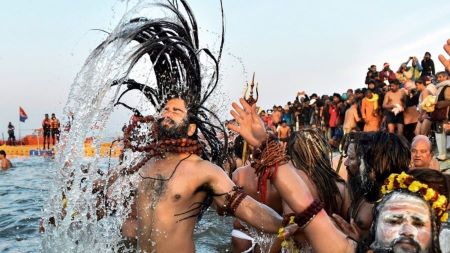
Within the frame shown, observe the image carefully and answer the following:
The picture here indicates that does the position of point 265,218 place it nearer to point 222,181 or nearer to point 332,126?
point 222,181

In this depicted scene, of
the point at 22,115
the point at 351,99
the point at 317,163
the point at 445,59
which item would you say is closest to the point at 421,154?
the point at 317,163

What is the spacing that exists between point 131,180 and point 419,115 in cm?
740

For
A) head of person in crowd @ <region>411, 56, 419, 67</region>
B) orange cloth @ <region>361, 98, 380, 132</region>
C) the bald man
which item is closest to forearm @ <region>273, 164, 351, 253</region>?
the bald man

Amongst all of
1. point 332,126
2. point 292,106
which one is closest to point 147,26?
point 332,126

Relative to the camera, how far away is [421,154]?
6023 millimetres

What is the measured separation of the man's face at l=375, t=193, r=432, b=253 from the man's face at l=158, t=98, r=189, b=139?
1896 millimetres

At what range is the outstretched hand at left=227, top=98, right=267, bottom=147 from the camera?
328 centimetres

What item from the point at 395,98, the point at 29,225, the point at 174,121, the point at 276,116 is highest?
the point at 395,98

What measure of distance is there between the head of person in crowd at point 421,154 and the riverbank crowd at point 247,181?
0.04ft

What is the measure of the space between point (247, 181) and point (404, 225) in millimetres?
2426

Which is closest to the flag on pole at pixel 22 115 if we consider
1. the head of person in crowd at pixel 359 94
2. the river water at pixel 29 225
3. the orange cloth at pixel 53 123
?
the orange cloth at pixel 53 123

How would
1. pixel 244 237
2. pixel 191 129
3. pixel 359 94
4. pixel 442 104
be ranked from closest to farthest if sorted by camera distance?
pixel 191 129 → pixel 244 237 → pixel 442 104 → pixel 359 94

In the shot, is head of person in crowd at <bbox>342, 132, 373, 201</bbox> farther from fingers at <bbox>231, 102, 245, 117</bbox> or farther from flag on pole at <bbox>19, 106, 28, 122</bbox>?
flag on pole at <bbox>19, 106, 28, 122</bbox>

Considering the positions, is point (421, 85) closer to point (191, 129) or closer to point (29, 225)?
point (191, 129)
